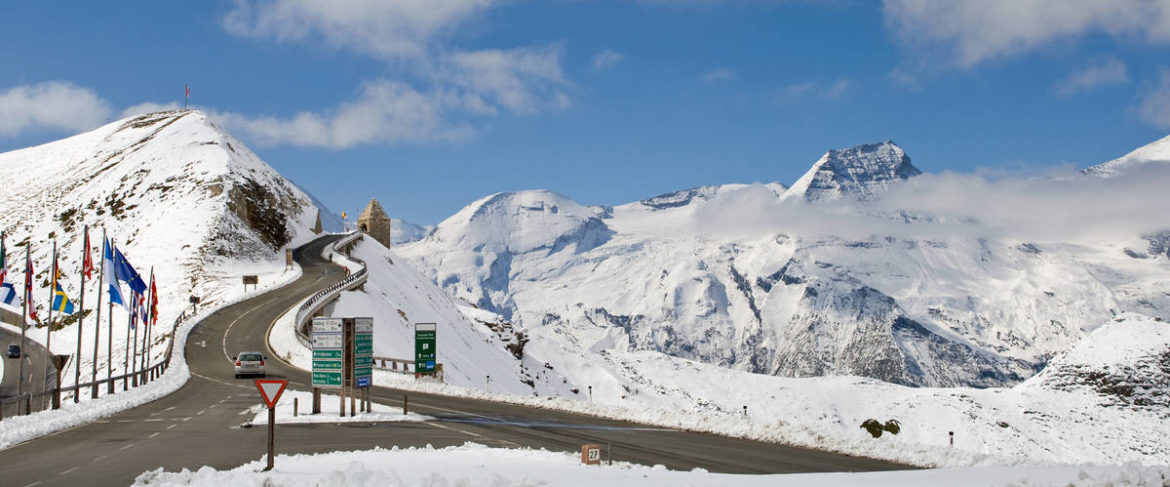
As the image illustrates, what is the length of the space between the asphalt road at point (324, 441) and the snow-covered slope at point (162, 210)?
44878 mm

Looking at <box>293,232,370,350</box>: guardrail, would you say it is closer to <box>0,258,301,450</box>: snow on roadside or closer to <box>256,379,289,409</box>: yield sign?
<box>0,258,301,450</box>: snow on roadside

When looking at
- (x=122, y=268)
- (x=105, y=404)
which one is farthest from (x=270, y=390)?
(x=122, y=268)

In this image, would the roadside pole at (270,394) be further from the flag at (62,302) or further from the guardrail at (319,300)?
the guardrail at (319,300)

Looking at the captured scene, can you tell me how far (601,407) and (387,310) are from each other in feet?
175

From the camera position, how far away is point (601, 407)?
3594 cm

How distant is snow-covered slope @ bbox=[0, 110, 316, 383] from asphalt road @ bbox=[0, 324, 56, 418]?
5044 millimetres

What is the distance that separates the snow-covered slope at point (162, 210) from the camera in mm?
94750

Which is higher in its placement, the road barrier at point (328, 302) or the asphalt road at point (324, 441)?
the road barrier at point (328, 302)

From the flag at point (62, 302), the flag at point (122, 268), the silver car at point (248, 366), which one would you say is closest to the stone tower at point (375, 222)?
the silver car at point (248, 366)

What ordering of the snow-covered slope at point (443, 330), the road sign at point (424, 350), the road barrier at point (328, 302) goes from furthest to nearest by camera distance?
the snow-covered slope at point (443, 330) → the road barrier at point (328, 302) → the road sign at point (424, 350)

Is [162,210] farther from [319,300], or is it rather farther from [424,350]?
[424,350]

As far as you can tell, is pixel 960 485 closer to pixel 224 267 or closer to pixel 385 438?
pixel 385 438

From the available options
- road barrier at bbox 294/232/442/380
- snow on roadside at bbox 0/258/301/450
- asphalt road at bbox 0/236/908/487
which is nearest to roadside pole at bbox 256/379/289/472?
asphalt road at bbox 0/236/908/487

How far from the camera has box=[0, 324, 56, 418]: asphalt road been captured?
4153cm
